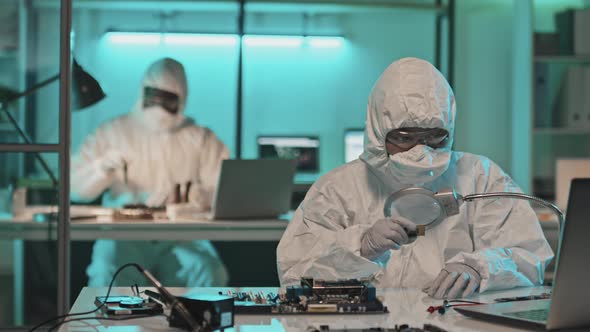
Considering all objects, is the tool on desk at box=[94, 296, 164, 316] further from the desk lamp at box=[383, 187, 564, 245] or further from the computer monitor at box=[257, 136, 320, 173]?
the computer monitor at box=[257, 136, 320, 173]

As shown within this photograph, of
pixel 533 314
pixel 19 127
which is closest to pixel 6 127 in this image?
pixel 19 127

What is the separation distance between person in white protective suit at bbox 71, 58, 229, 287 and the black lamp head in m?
1.09

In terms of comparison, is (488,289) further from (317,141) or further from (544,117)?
(317,141)

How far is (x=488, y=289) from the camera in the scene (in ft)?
6.17

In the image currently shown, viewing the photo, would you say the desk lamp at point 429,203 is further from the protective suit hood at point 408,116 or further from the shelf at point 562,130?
the shelf at point 562,130

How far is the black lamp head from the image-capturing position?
118 inches

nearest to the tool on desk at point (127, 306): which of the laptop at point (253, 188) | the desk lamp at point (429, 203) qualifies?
the desk lamp at point (429, 203)

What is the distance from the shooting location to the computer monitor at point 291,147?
5609 mm

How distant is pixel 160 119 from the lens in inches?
184

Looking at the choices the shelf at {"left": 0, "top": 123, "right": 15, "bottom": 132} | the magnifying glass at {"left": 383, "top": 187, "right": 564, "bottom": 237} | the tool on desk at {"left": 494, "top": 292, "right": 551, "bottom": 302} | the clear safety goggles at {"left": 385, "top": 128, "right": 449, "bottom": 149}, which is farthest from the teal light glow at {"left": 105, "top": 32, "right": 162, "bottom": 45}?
the tool on desk at {"left": 494, "top": 292, "right": 551, "bottom": 302}

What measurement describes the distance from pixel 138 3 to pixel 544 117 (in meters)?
2.73

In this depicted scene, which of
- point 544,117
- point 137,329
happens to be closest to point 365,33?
point 544,117

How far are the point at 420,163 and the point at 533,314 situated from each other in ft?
1.96

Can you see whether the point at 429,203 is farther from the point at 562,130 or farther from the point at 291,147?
the point at 291,147
